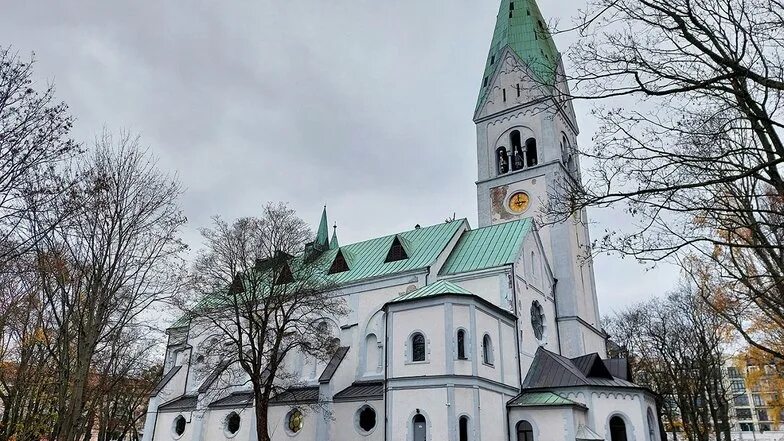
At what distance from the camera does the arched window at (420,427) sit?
22919 mm

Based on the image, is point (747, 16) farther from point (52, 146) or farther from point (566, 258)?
point (566, 258)

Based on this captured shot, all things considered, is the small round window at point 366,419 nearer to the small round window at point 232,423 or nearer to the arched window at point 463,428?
the arched window at point 463,428

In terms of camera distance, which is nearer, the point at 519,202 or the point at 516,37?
the point at 519,202

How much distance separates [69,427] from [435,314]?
14.8 m

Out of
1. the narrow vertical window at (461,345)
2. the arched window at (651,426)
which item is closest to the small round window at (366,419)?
the narrow vertical window at (461,345)

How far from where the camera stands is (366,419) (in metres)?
26.6

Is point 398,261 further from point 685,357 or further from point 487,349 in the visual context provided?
point 685,357

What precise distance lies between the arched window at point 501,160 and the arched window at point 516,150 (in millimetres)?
561

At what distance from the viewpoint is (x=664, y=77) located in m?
7.68

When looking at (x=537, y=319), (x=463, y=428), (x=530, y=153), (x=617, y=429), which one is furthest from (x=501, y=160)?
(x=463, y=428)

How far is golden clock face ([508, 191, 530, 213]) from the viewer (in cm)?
3675

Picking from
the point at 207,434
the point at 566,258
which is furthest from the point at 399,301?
the point at 207,434

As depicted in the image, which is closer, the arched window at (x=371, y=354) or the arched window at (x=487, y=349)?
the arched window at (x=487, y=349)

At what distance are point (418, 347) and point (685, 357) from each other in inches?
879
